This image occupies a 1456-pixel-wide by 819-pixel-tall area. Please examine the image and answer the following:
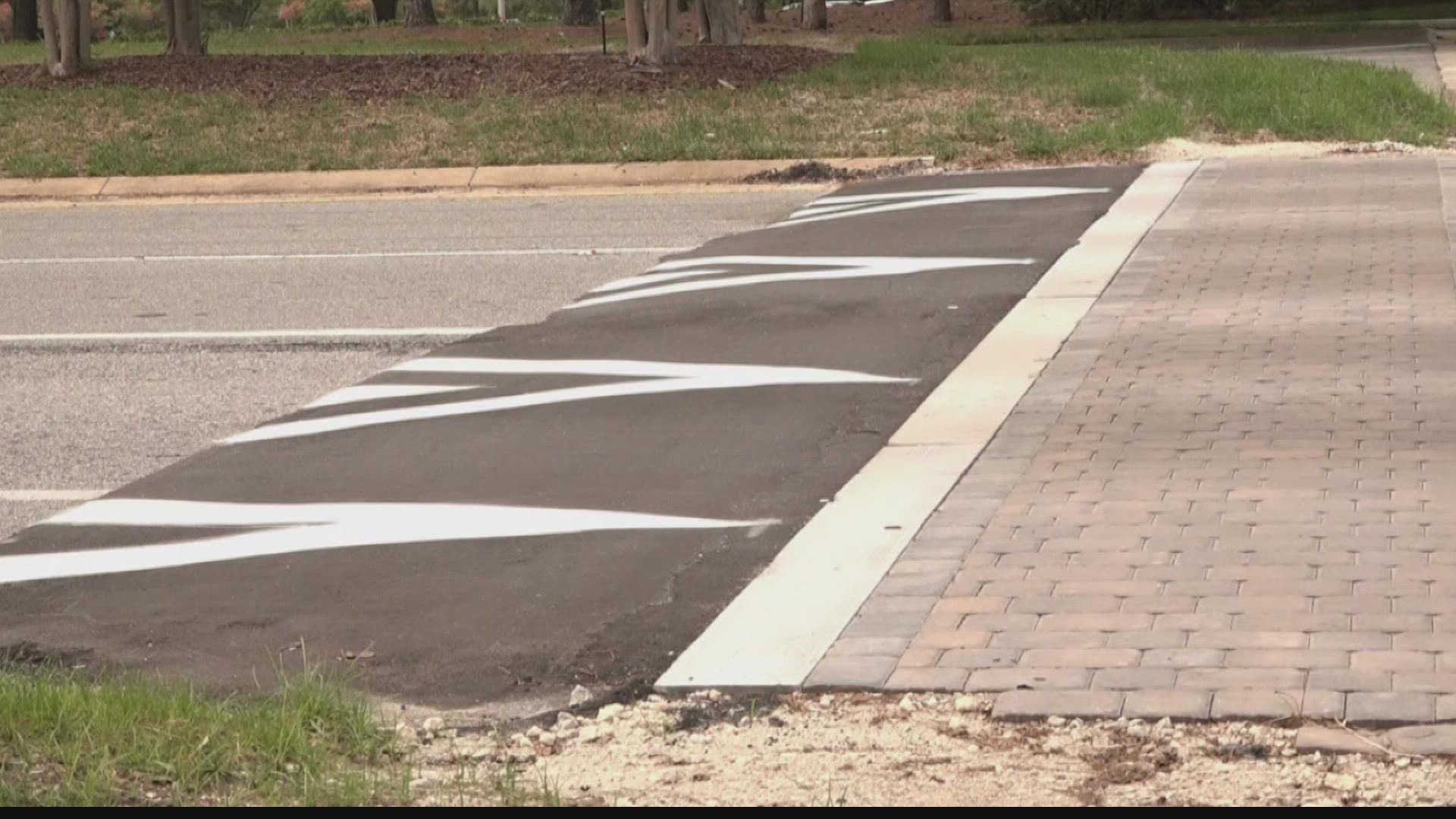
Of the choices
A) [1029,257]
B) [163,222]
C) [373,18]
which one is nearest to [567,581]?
[1029,257]

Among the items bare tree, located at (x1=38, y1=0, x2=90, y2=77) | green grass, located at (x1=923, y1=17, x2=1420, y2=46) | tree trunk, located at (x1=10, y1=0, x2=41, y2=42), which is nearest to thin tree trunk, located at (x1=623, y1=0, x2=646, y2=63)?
bare tree, located at (x1=38, y1=0, x2=90, y2=77)

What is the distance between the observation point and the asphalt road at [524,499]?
5605 millimetres

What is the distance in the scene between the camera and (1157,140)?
16.7 metres

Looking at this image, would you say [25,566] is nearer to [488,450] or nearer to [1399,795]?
[488,450]

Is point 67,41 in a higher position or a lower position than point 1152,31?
higher

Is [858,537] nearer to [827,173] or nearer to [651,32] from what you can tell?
[827,173]

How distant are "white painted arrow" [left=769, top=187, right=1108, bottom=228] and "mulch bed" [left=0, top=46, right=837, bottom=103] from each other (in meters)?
5.55

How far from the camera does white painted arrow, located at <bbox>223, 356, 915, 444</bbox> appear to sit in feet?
27.4

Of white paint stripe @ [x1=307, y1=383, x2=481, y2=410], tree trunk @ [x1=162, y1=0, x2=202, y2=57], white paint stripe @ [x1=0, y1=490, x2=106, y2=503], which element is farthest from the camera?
tree trunk @ [x1=162, y1=0, x2=202, y2=57]

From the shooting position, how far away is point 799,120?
1836cm

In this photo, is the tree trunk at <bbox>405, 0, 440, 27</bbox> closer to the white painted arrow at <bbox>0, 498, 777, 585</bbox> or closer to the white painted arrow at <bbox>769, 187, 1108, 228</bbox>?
the white painted arrow at <bbox>769, 187, 1108, 228</bbox>

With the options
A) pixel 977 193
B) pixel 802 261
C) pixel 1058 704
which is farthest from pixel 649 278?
pixel 1058 704

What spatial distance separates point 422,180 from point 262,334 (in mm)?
7076

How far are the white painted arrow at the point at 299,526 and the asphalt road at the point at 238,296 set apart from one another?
548 mm
